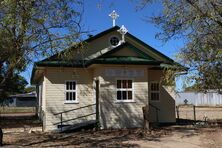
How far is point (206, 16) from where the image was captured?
1448 cm

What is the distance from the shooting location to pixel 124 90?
73.8 ft

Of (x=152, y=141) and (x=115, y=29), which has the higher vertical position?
(x=115, y=29)

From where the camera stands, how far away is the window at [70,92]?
916 inches

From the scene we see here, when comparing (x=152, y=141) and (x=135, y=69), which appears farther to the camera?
(x=135, y=69)

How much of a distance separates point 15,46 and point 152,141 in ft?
22.7

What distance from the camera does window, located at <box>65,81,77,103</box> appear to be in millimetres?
23261

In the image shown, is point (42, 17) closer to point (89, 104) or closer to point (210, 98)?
point (89, 104)

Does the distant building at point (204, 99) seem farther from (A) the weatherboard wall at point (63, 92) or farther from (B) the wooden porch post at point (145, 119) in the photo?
(B) the wooden porch post at point (145, 119)

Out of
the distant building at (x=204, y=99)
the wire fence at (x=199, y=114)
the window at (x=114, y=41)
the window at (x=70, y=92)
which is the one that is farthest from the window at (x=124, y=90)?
the distant building at (x=204, y=99)

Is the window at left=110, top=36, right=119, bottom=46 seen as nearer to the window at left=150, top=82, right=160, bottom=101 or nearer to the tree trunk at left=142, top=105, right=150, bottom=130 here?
the window at left=150, top=82, right=160, bottom=101

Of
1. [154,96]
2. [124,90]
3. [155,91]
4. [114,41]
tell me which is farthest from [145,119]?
[114,41]

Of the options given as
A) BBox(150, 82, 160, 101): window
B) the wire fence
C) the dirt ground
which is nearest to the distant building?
the wire fence

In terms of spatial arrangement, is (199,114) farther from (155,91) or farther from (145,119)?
(145,119)

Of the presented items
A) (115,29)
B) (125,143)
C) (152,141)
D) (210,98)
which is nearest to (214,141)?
(152,141)
